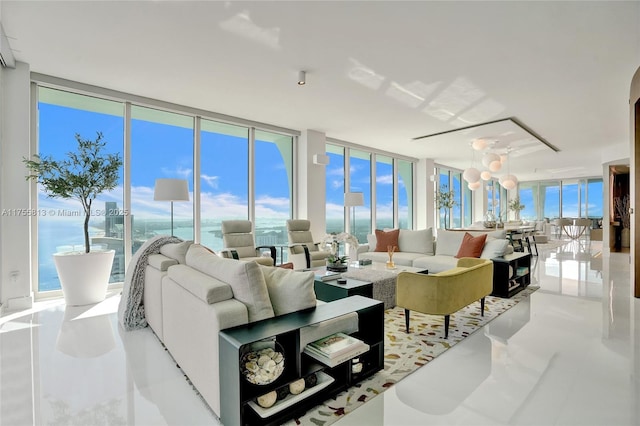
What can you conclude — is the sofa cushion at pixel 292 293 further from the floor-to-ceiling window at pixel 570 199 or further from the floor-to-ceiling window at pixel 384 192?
the floor-to-ceiling window at pixel 570 199

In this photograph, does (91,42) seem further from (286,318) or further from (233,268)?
(286,318)

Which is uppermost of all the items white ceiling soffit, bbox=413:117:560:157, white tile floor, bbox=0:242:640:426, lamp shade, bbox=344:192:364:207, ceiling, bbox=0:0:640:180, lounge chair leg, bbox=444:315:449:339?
ceiling, bbox=0:0:640:180

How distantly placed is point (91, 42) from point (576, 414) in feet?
16.4

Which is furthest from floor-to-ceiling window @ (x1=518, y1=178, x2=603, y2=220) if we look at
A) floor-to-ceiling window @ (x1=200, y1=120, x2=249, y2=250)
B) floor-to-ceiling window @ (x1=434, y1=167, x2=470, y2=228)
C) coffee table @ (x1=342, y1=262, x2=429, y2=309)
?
floor-to-ceiling window @ (x1=200, y1=120, x2=249, y2=250)

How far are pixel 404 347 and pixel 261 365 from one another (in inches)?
60.0

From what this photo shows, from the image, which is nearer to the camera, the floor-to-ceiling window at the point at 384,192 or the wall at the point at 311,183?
the wall at the point at 311,183

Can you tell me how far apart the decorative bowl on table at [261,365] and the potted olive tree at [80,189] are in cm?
338

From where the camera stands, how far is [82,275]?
4.03 meters

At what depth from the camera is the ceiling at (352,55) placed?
2.82 m

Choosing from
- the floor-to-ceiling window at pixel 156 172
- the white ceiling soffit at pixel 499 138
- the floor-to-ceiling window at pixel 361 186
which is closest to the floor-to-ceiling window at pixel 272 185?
the floor-to-ceiling window at pixel 156 172

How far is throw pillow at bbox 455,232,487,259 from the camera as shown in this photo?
478 cm

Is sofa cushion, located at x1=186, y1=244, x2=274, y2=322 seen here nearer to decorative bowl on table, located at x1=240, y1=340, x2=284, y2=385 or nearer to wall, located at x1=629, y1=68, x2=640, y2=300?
decorative bowl on table, located at x1=240, y1=340, x2=284, y2=385

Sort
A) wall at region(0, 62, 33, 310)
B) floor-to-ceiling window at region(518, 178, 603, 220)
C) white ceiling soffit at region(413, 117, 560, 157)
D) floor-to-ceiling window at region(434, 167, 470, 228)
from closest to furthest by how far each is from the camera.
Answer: wall at region(0, 62, 33, 310) < white ceiling soffit at region(413, 117, 560, 157) < floor-to-ceiling window at region(434, 167, 470, 228) < floor-to-ceiling window at region(518, 178, 603, 220)

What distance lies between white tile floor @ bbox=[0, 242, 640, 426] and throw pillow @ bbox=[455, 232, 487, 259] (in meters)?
1.21
